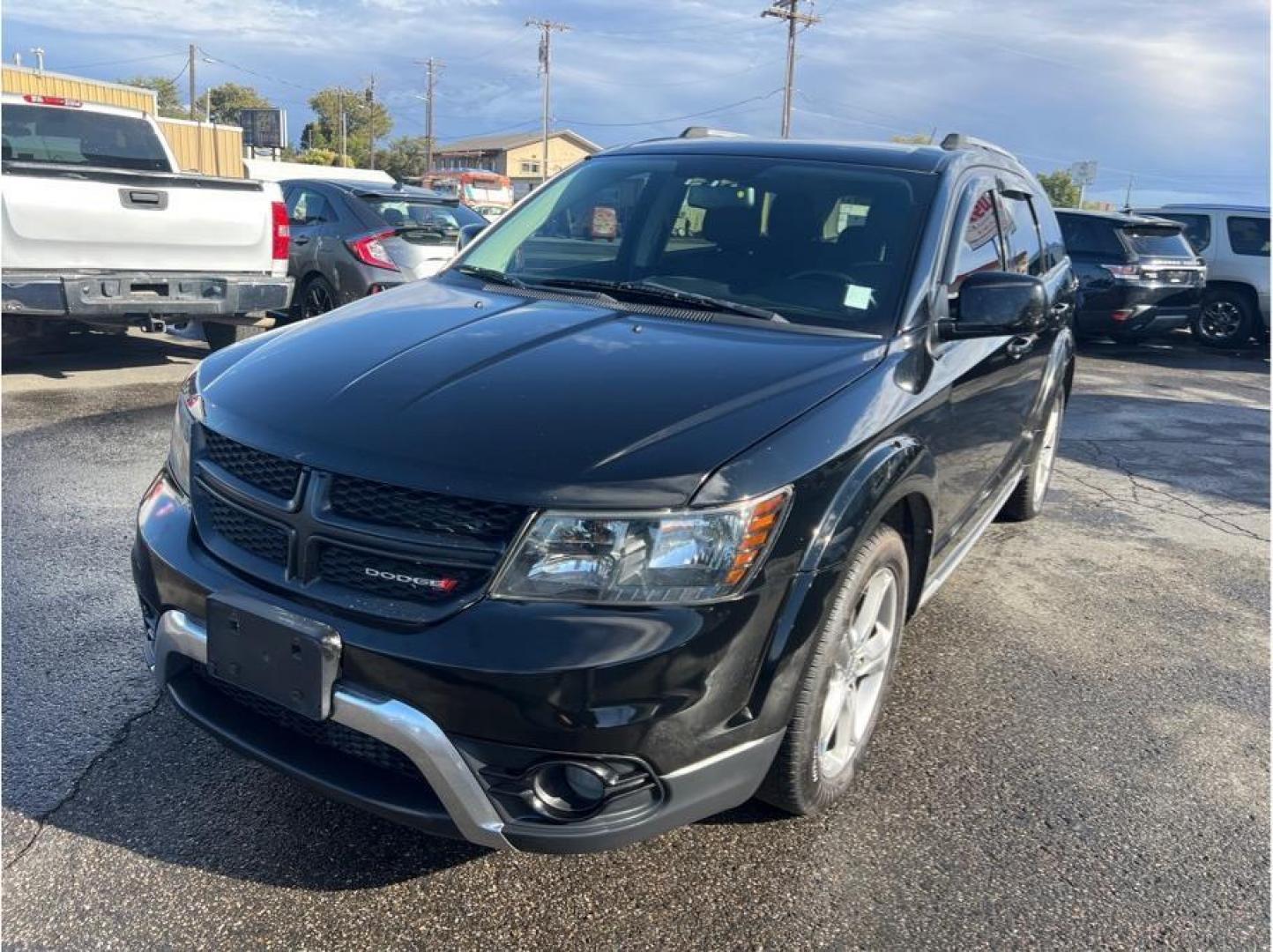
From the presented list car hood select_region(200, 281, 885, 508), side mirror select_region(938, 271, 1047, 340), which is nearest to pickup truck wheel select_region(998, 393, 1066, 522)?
side mirror select_region(938, 271, 1047, 340)

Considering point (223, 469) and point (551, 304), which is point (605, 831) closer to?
point (223, 469)

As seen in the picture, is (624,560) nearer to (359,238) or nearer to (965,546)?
(965,546)

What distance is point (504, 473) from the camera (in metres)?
2.21

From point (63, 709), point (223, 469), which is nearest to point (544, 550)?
point (223, 469)

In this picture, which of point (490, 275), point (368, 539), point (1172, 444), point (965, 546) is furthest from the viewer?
point (1172, 444)

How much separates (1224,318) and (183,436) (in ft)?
47.4

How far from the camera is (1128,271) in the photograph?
40.2 ft

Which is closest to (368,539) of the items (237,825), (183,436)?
(183,436)

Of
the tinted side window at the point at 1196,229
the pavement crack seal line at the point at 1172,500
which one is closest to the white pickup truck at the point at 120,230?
the pavement crack seal line at the point at 1172,500

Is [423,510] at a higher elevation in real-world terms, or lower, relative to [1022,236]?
lower

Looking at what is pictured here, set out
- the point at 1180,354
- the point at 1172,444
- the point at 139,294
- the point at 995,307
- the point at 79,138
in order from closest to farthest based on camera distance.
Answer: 1. the point at 995,307
2. the point at 139,294
3. the point at 1172,444
4. the point at 79,138
5. the point at 1180,354

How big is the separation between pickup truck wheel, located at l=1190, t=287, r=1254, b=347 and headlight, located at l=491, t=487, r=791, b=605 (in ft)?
46.2

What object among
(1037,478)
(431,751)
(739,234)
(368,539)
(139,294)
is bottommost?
(1037,478)

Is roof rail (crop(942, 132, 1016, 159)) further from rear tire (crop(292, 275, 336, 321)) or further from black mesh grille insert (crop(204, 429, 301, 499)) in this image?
rear tire (crop(292, 275, 336, 321))
